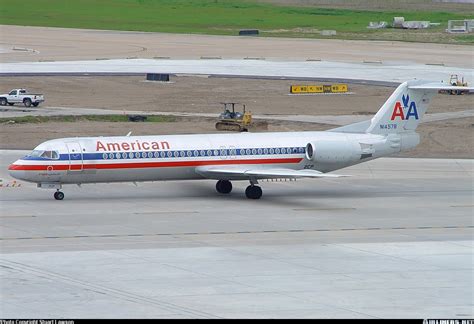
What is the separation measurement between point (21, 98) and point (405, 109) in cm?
3736

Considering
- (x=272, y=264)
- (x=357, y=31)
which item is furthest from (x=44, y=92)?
(x=357, y=31)

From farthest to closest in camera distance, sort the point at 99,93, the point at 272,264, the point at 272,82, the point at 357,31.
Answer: the point at 357,31, the point at 272,82, the point at 99,93, the point at 272,264

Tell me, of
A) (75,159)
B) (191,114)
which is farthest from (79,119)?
(75,159)

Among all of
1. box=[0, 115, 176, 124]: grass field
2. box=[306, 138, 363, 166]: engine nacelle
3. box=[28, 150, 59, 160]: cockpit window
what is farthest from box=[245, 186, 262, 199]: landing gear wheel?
box=[0, 115, 176, 124]: grass field

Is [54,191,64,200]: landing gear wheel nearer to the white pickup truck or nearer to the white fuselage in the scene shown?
the white fuselage

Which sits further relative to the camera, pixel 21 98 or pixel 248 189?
pixel 21 98

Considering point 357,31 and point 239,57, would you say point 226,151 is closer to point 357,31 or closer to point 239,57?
point 239,57

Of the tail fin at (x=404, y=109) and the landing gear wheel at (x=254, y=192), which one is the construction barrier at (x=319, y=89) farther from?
the landing gear wheel at (x=254, y=192)

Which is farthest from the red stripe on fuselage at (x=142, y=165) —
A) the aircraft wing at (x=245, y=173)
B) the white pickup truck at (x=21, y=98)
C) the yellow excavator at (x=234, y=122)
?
the white pickup truck at (x=21, y=98)

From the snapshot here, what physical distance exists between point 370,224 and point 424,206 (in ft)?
17.7

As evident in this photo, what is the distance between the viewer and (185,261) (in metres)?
34.7

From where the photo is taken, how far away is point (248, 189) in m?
47.6

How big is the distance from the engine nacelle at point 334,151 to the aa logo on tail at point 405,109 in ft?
9.25

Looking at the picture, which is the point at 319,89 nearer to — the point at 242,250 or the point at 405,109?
the point at 405,109
